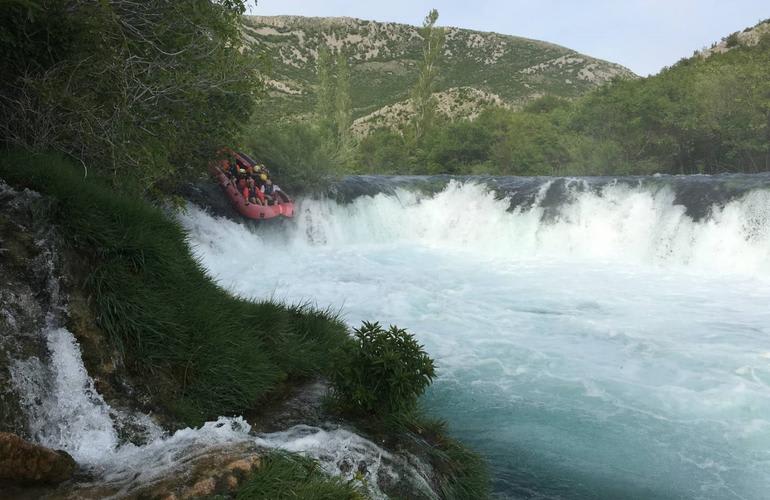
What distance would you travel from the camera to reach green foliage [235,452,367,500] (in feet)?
9.00

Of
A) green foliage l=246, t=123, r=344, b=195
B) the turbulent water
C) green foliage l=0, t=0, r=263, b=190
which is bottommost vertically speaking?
the turbulent water

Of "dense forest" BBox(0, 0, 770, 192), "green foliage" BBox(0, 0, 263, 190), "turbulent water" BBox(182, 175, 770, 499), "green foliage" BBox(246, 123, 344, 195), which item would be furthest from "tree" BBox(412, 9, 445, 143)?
"green foliage" BBox(0, 0, 263, 190)

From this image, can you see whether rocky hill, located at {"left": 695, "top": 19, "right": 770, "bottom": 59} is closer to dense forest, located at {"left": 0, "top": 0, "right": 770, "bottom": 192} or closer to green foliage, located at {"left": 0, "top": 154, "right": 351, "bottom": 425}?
dense forest, located at {"left": 0, "top": 0, "right": 770, "bottom": 192}

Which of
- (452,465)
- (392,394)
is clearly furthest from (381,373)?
(452,465)

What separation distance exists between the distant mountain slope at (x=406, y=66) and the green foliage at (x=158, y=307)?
67.3 m

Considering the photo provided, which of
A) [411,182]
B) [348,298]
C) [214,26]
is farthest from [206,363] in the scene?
[411,182]

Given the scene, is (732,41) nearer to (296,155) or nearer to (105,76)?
(296,155)

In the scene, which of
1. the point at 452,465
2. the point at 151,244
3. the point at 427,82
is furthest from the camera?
the point at 427,82

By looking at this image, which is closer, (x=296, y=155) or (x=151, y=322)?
(x=151, y=322)

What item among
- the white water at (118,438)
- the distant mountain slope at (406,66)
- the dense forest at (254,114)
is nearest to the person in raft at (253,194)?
the dense forest at (254,114)

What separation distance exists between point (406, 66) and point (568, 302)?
3671 inches

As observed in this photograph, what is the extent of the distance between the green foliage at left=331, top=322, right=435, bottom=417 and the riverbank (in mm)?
310

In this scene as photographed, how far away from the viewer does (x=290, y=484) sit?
2.84 meters

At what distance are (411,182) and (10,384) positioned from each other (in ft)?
64.4
